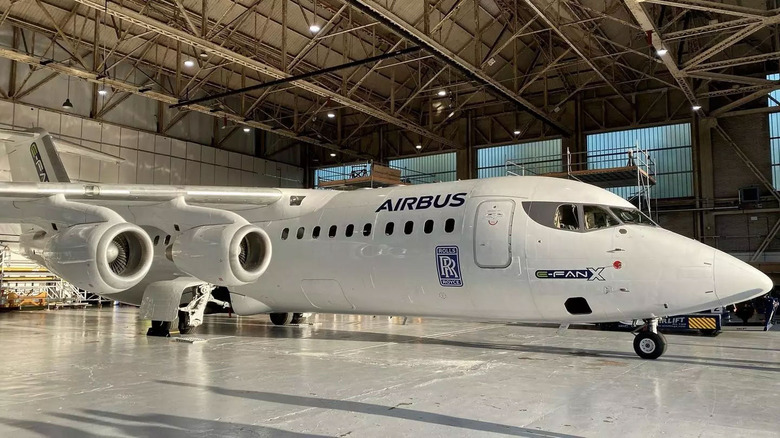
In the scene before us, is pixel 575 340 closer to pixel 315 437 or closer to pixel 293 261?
pixel 293 261

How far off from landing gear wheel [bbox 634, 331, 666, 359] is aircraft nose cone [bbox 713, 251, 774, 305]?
174 cm

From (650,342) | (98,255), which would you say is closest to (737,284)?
(650,342)

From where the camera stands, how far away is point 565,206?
32.3ft

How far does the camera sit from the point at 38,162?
14.4 meters

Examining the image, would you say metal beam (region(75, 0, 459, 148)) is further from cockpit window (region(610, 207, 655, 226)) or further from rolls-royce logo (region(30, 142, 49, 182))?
cockpit window (region(610, 207, 655, 226))

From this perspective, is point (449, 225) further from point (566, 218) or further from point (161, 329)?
point (161, 329)

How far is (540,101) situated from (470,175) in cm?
585

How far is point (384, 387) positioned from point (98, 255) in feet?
15.5

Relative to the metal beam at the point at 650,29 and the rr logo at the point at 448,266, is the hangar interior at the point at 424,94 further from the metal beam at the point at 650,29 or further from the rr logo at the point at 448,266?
the rr logo at the point at 448,266

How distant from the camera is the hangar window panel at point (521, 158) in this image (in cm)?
3359

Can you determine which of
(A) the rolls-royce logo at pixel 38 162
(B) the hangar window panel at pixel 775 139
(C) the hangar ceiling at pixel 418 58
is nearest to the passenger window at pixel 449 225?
(C) the hangar ceiling at pixel 418 58

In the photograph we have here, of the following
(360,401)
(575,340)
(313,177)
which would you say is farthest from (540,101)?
(360,401)

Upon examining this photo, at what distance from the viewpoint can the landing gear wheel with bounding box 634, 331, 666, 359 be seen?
10.2 metres

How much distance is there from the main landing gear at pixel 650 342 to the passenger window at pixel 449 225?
3704 mm
